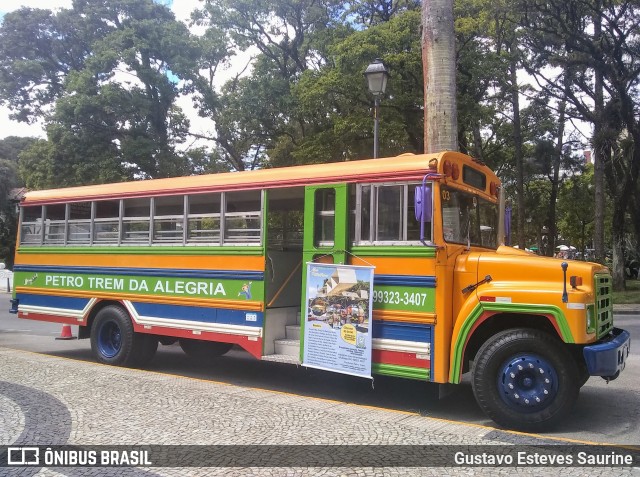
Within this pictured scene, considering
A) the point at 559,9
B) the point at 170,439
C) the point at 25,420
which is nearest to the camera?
the point at 170,439

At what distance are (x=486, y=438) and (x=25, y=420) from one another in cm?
435

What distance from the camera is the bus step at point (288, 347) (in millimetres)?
7109

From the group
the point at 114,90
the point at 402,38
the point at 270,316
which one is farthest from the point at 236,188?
the point at 114,90

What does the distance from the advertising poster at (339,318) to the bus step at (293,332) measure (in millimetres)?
563

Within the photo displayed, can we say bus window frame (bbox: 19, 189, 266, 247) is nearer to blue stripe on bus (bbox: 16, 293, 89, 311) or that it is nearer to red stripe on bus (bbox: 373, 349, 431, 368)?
blue stripe on bus (bbox: 16, 293, 89, 311)

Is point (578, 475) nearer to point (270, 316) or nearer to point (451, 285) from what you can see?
point (451, 285)

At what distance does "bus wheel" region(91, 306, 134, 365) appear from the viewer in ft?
28.5

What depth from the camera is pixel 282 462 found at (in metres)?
4.48

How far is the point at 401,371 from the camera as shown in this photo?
607 centimetres

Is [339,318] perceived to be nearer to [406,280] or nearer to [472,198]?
[406,280]

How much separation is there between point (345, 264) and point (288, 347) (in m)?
1.45

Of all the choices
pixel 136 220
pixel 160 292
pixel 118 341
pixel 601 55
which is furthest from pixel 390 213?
pixel 601 55

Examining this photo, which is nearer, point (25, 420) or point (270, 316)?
point (25, 420)

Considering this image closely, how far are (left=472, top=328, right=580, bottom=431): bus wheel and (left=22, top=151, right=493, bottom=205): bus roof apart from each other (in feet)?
6.43
